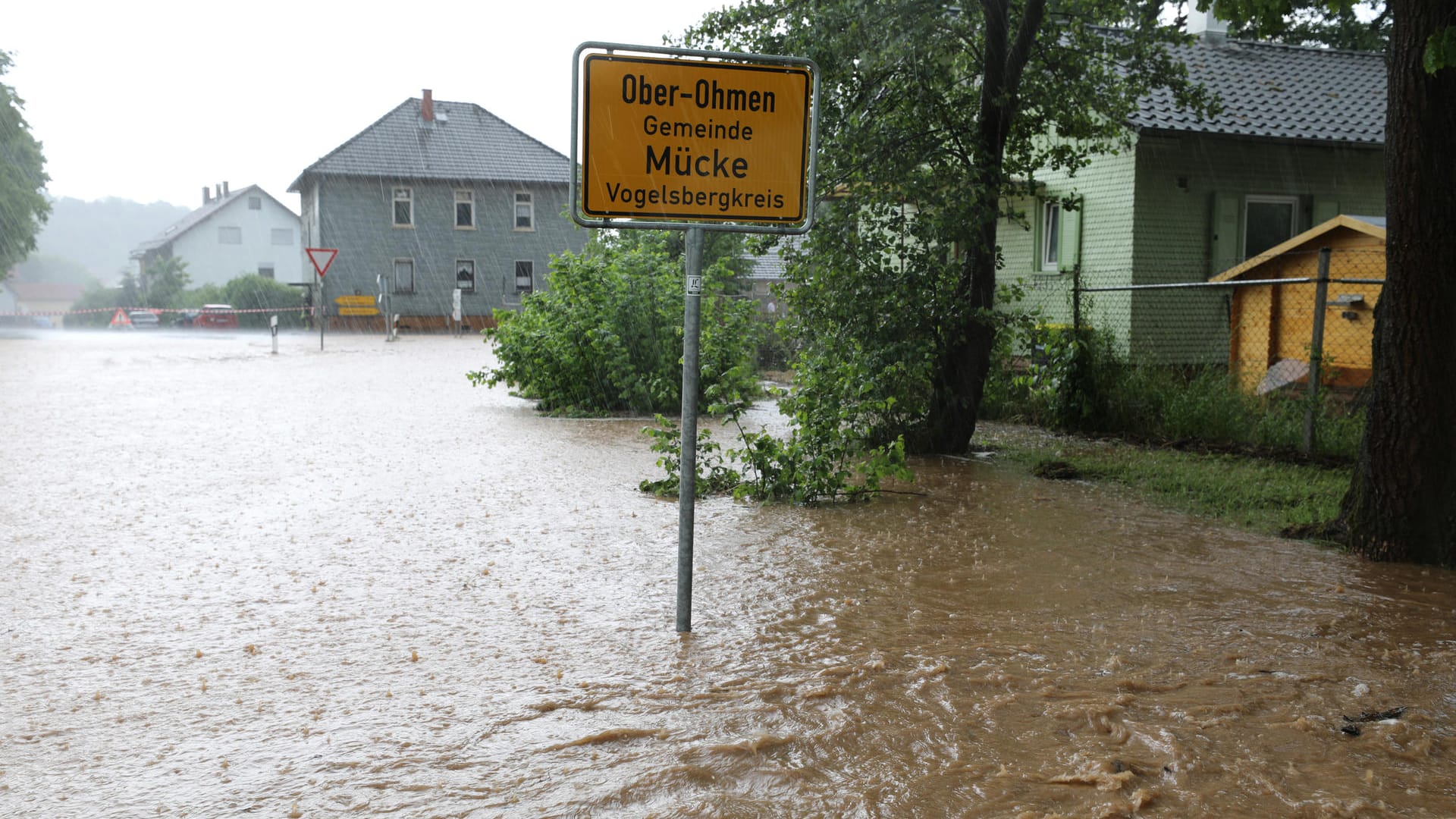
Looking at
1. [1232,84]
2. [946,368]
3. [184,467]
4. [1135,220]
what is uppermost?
[1232,84]

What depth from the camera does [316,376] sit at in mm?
21828

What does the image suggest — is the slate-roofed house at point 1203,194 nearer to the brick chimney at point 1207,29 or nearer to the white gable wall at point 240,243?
the brick chimney at point 1207,29

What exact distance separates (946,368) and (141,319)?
51212 millimetres

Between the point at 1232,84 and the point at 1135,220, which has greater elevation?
the point at 1232,84

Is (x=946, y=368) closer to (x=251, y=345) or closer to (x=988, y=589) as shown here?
(x=988, y=589)

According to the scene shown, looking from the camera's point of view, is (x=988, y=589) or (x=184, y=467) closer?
(x=988, y=589)

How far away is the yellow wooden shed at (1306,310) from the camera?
13.5 m

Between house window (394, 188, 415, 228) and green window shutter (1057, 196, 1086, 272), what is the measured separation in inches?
1439

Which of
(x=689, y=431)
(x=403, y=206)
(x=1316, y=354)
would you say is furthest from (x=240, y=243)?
(x=689, y=431)

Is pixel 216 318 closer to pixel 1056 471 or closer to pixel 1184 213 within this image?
pixel 1184 213

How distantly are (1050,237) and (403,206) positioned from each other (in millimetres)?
36416

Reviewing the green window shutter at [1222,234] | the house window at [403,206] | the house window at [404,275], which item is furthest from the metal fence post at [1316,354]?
the house window at [403,206]

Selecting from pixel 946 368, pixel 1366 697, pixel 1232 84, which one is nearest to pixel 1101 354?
pixel 946 368

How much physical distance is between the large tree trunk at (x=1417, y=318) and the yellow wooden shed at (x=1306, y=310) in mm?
6608
